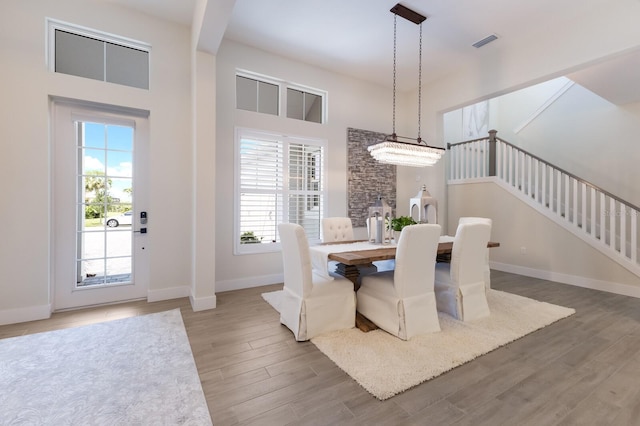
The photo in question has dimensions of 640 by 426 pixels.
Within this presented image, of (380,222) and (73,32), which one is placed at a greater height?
(73,32)

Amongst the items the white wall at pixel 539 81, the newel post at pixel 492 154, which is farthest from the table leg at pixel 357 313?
the newel post at pixel 492 154

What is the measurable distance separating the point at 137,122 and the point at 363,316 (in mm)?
3621

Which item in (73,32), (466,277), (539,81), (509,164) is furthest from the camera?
(509,164)

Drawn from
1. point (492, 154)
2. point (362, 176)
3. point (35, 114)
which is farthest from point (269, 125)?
point (492, 154)

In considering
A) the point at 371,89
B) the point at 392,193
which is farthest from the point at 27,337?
the point at 371,89

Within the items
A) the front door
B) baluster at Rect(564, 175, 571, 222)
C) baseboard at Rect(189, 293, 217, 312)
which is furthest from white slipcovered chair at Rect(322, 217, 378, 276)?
baluster at Rect(564, 175, 571, 222)

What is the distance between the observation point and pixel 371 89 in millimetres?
5219

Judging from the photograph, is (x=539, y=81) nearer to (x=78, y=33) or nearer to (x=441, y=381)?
(x=441, y=381)

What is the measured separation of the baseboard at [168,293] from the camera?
3379 mm

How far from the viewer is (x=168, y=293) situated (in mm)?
3471

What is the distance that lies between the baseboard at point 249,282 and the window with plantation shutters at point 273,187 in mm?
423

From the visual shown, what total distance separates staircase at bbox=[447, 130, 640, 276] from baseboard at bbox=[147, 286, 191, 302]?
550cm

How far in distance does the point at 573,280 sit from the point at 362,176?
3.66 meters

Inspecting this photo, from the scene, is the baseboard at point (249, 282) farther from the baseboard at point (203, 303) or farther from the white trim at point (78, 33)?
the white trim at point (78, 33)
